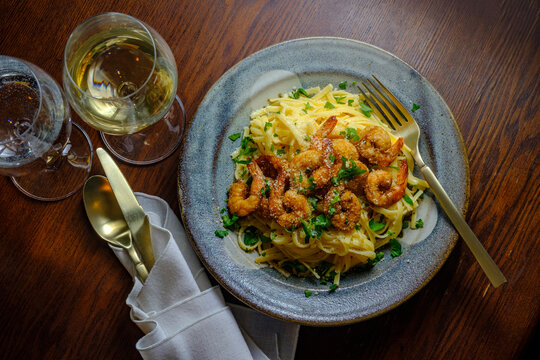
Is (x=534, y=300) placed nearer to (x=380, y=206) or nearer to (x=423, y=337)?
(x=423, y=337)

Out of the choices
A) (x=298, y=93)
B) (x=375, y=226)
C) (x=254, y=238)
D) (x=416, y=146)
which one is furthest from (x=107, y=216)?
(x=416, y=146)

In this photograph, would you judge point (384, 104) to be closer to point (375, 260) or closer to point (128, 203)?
point (375, 260)

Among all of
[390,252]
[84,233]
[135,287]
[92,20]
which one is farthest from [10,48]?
[390,252]

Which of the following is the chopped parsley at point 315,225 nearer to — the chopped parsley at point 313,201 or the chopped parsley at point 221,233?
the chopped parsley at point 313,201

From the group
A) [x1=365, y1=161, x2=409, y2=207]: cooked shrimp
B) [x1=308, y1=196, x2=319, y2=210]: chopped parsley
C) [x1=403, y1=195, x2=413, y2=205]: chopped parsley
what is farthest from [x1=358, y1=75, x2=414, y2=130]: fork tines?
[x1=308, y1=196, x2=319, y2=210]: chopped parsley

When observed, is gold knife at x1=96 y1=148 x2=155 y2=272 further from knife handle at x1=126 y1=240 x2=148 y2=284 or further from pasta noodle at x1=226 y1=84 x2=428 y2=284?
pasta noodle at x1=226 y1=84 x2=428 y2=284

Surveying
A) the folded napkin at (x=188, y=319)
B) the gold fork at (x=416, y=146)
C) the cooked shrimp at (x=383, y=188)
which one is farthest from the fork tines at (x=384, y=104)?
the folded napkin at (x=188, y=319)

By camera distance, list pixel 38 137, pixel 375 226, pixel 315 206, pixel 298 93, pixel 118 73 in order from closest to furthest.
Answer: pixel 38 137 < pixel 118 73 < pixel 315 206 < pixel 375 226 < pixel 298 93
